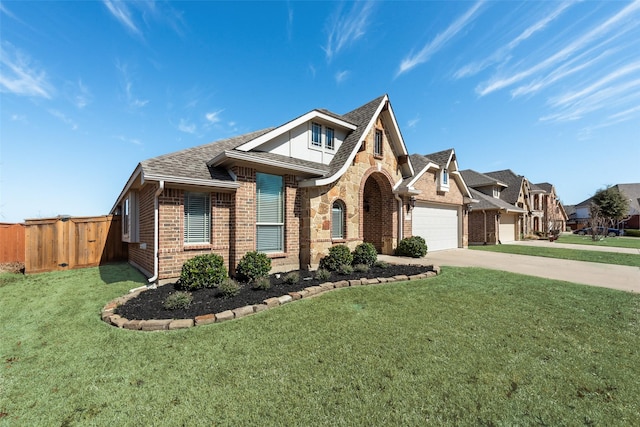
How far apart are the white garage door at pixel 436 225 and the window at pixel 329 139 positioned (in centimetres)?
655

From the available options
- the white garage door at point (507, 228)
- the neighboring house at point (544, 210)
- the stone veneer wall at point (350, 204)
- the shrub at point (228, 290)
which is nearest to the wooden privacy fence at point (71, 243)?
the shrub at point (228, 290)

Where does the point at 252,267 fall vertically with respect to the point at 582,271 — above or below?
above

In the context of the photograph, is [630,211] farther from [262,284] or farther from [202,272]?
[202,272]

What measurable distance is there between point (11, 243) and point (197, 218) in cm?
891

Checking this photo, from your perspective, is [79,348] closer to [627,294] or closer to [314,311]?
[314,311]

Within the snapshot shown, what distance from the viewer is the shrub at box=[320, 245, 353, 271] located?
922 centimetres

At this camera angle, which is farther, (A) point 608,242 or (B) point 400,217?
(A) point 608,242

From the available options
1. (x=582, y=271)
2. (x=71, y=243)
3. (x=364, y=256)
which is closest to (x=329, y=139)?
(x=364, y=256)

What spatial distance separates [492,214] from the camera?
22734 millimetres

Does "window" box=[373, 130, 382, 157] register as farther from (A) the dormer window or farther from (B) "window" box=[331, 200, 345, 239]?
(A) the dormer window

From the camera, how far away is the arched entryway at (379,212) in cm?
1289

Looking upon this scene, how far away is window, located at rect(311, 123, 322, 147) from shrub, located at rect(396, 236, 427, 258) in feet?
20.6

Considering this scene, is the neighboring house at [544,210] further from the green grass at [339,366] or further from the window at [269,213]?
the window at [269,213]

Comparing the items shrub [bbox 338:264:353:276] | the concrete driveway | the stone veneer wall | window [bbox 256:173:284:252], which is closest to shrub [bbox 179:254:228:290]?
window [bbox 256:173:284:252]
